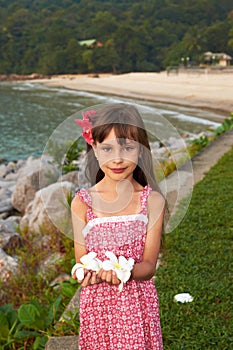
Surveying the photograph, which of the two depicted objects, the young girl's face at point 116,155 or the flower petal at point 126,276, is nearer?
the flower petal at point 126,276

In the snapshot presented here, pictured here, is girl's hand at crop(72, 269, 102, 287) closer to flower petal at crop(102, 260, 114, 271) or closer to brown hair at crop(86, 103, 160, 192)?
flower petal at crop(102, 260, 114, 271)

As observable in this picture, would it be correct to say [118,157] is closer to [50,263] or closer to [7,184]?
[50,263]

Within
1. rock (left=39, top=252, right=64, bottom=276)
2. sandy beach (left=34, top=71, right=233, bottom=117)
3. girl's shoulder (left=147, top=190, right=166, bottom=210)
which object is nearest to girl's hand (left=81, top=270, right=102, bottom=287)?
girl's shoulder (left=147, top=190, right=166, bottom=210)

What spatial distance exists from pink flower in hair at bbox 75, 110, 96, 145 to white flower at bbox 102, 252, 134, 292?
16.8 inches

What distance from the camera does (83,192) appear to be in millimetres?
1970

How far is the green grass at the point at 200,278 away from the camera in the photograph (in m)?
3.04

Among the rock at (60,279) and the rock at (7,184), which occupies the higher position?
the rock at (7,184)

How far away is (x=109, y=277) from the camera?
1.73 meters

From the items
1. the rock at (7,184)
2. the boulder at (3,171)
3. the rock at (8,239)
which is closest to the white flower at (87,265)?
the rock at (8,239)

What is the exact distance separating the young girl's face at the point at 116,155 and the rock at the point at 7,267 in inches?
115

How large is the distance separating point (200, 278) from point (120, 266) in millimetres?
2073

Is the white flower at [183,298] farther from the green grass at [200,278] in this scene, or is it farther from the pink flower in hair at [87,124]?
the pink flower in hair at [87,124]

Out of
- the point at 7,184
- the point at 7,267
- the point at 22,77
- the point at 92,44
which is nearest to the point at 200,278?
the point at 7,267

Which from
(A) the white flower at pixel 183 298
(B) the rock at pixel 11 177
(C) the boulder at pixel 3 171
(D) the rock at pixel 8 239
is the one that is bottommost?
(A) the white flower at pixel 183 298
